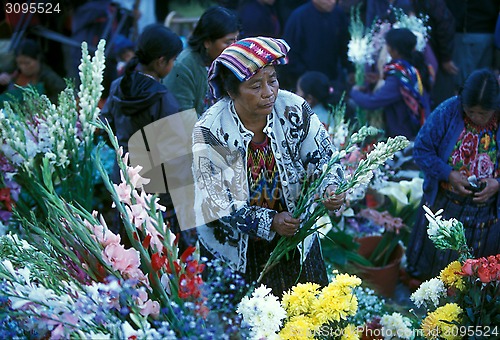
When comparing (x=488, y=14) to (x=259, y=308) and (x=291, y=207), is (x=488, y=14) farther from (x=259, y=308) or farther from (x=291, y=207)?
(x=259, y=308)

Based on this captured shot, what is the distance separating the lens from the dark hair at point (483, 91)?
3.58 metres

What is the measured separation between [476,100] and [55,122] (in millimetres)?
2100

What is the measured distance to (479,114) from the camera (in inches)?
145

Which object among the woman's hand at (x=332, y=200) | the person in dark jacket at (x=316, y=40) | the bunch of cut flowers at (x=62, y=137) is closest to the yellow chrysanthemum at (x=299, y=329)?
A: the woman's hand at (x=332, y=200)

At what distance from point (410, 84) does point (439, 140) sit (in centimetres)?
138

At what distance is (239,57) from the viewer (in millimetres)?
2684

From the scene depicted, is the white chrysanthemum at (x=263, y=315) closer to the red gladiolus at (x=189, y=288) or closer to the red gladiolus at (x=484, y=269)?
the red gladiolus at (x=189, y=288)

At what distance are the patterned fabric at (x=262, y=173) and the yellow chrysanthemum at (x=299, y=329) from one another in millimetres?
969

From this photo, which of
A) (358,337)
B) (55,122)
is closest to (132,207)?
(358,337)

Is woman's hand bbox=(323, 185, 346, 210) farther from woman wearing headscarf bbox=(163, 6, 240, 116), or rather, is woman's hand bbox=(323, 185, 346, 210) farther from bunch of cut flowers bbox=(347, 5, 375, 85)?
bunch of cut flowers bbox=(347, 5, 375, 85)

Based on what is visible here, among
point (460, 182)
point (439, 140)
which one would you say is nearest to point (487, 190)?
point (460, 182)

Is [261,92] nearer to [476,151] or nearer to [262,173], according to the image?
[262,173]

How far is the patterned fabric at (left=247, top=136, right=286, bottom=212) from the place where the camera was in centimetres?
285

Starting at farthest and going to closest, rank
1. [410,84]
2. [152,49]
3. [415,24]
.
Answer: [415,24]
[410,84]
[152,49]
